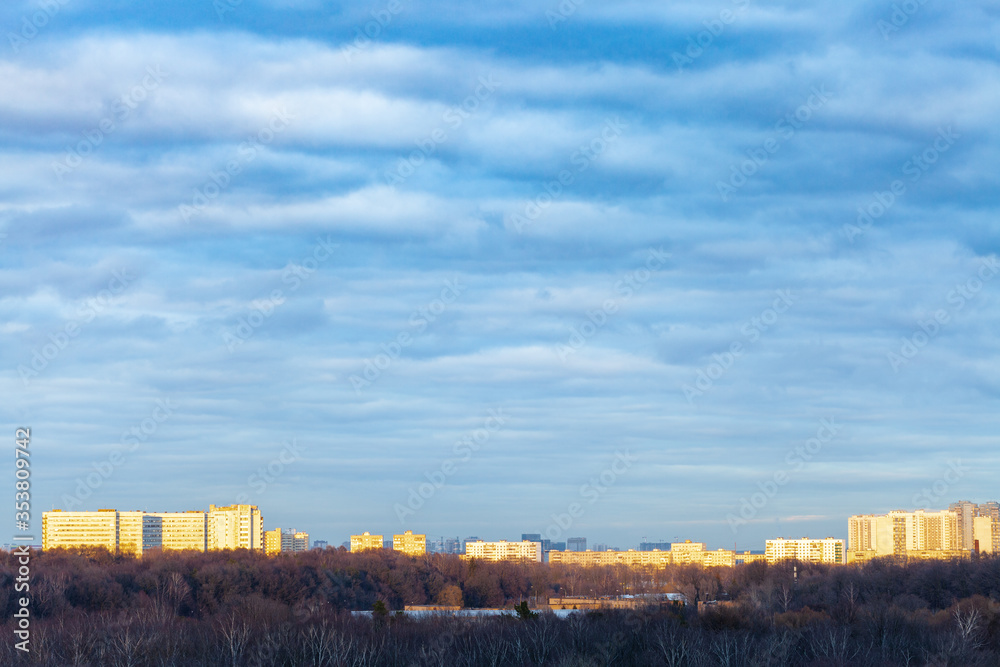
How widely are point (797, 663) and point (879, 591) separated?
47370 millimetres

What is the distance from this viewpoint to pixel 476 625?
2965 inches

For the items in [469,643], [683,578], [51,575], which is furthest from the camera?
[683,578]

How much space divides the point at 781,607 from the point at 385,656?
4886cm

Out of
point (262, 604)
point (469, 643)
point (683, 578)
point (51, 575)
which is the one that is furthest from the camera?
point (683, 578)

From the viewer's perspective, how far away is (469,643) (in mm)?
67812

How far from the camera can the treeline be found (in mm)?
60000

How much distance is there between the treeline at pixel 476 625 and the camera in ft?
197

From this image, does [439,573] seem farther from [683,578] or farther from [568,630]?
[568,630]

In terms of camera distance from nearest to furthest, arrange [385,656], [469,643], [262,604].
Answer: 1. [385,656]
2. [469,643]
3. [262,604]

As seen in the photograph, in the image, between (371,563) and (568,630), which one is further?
(371,563)

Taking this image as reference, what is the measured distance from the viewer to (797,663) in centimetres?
5938

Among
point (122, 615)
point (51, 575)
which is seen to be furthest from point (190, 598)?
point (122, 615)

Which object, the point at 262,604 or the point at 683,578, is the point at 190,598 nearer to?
the point at 262,604

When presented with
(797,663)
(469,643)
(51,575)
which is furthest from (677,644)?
(51,575)
